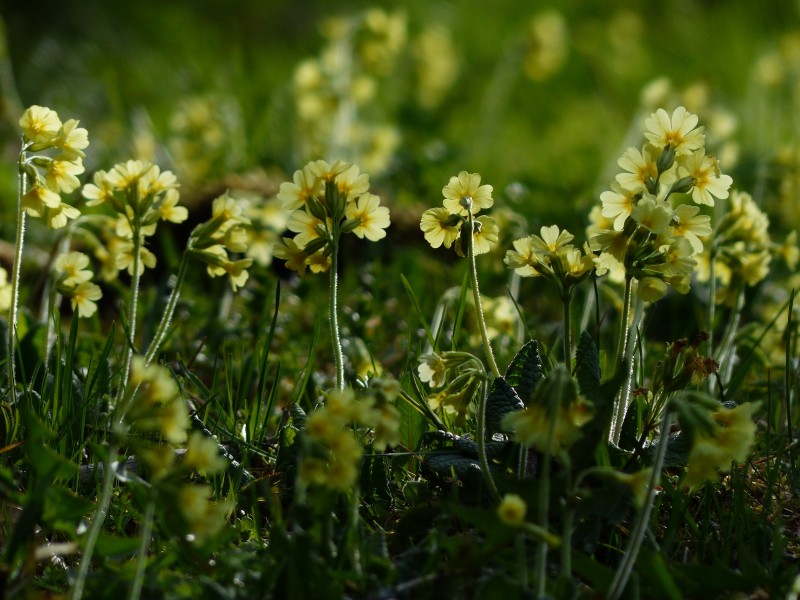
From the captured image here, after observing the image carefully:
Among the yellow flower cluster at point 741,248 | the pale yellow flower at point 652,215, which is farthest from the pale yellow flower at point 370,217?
the yellow flower cluster at point 741,248

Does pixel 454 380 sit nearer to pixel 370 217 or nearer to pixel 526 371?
pixel 526 371

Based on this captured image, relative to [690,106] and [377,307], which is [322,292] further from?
[690,106]

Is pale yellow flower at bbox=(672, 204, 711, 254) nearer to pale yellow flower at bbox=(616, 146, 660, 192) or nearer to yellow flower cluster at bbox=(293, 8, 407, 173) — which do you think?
pale yellow flower at bbox=(616, 146, 660, 192)

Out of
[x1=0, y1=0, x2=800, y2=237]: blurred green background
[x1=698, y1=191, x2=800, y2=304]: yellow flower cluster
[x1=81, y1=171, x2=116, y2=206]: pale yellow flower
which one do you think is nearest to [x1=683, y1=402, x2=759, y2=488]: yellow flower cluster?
[x1=698, y1=191, x2=800, y2=304]: yellow flower cluster

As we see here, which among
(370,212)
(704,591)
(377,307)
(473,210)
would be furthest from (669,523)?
(377,307)

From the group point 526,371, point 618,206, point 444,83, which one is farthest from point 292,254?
point 444,83
